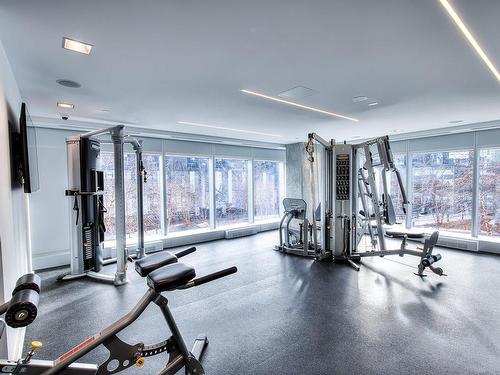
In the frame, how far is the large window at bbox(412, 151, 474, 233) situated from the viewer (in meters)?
5.60

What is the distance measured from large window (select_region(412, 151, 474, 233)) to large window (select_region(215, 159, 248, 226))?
423 cm

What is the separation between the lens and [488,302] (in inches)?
124

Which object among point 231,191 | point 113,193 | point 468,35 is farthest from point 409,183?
point 113,193

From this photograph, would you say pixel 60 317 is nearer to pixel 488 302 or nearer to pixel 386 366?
pixel 386 366

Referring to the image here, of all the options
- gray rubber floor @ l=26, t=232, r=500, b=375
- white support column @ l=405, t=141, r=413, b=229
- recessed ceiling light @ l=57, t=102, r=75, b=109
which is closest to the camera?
gray rubber floor @ l=26, t=232, r=500, b=375

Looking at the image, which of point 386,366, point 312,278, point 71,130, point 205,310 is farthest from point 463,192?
point 71,130

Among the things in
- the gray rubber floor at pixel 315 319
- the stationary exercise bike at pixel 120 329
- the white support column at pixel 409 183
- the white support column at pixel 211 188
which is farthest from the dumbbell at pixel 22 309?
the white support column at pixel 409 183

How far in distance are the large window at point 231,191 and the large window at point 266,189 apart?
1.22 feet

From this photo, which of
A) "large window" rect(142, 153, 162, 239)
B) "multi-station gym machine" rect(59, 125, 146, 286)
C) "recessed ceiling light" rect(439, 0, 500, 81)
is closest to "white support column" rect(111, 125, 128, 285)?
"multi-station gym machine" rect(59, 125, 146, 286)

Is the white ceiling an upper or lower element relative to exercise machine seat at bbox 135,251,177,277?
upper

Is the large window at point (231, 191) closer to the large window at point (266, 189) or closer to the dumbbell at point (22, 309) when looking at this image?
the large window at point (266, 189)

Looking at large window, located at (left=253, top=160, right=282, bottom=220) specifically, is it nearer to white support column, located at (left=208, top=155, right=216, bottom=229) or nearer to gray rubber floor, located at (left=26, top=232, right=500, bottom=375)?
white support column, located at (left=208, top=155, right=216, bottom=229)

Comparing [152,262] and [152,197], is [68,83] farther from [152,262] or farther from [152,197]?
[152,197]

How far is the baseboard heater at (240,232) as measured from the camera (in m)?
6.74
